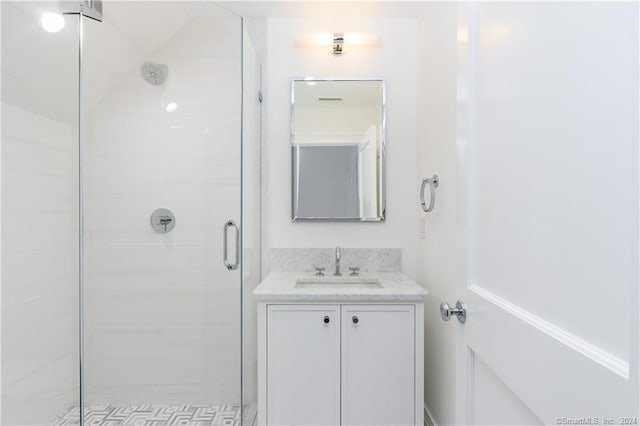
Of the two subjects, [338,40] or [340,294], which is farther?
[338,40]

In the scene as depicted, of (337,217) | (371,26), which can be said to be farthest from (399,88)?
(337,217)

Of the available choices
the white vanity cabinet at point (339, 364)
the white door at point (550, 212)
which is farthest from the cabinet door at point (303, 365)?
the white door at point (550, 212)

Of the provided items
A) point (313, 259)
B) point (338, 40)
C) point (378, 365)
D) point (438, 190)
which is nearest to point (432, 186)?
point (438, 190)

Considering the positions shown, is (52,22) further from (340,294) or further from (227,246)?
(340,294)

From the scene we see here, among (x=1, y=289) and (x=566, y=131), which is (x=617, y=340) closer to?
(x=566, y=131)

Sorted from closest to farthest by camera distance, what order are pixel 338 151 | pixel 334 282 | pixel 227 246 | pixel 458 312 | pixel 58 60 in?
pixel 458 312
pixel 58 60
pixel 227 246
pixel 334 282
pixel 338 151

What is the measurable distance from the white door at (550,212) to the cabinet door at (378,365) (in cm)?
71

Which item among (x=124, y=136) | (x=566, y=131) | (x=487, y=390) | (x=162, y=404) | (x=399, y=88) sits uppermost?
(x=399, y=88)

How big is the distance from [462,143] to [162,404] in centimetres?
171

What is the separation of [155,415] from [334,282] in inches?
42.2

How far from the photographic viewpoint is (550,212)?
61cm

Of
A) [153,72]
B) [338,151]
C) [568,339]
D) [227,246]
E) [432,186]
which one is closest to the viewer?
Answer: [568,339]

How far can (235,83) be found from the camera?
5.86ft

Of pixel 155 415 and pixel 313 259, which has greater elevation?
pixel 313 259
